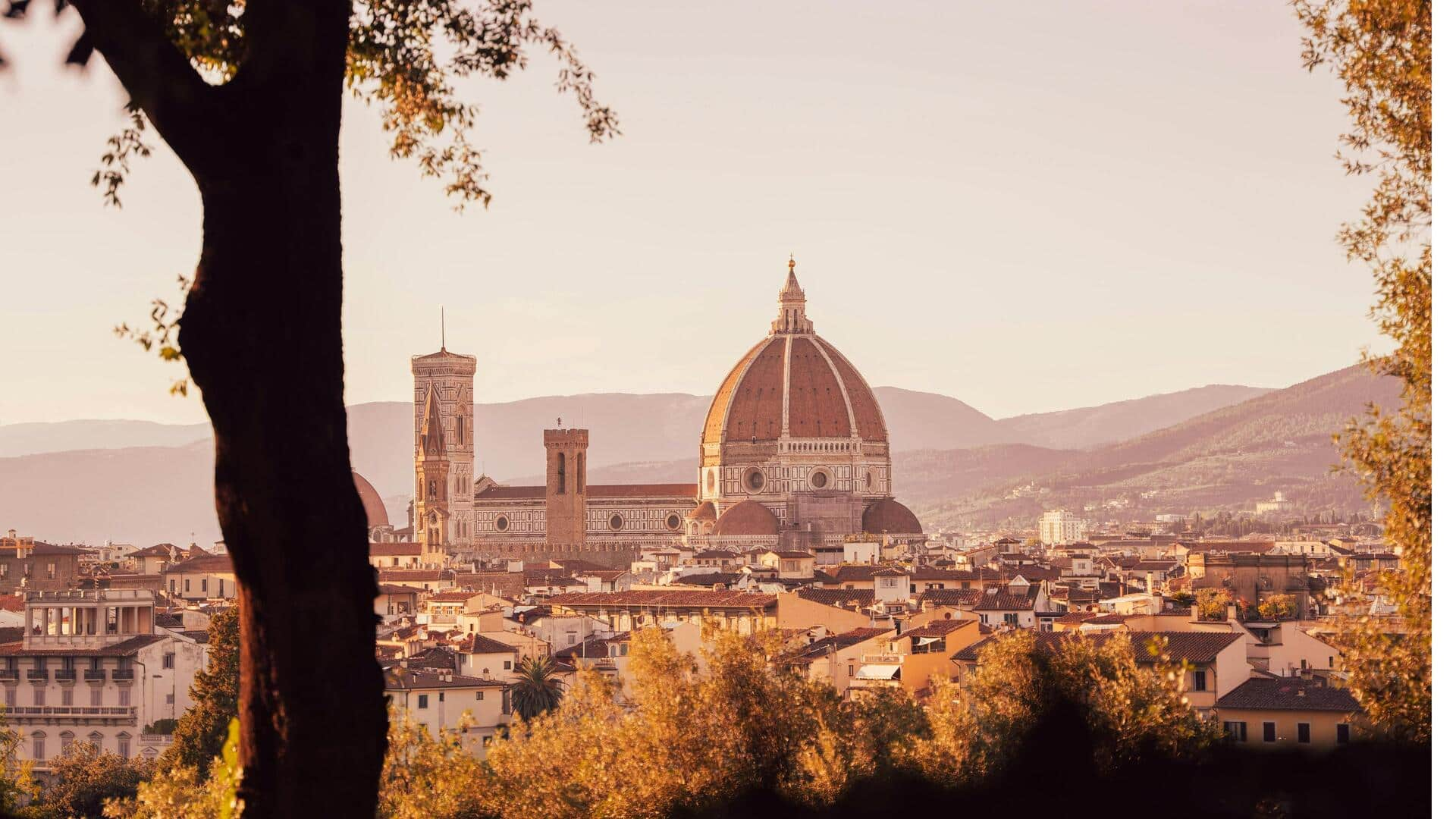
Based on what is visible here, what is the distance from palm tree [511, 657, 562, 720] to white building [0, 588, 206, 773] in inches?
298

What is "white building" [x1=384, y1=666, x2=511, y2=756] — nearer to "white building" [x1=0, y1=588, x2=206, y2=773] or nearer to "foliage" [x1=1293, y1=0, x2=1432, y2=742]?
"white building" [x1=0, y1=588, x2=206, y2=773]

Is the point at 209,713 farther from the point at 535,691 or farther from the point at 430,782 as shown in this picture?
the point at 430,782

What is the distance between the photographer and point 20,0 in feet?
18.4

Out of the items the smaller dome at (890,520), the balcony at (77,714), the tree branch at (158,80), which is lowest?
the balcony at (77,714)

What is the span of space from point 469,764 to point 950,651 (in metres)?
21.2

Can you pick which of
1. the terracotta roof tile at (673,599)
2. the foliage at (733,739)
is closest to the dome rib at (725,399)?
the terracotta roof tile at (673,599)

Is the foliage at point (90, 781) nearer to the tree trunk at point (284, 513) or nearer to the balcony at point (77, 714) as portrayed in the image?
the balcony at point (77, 714)

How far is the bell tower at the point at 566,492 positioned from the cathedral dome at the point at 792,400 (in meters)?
12.4

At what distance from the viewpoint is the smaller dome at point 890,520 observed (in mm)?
122250

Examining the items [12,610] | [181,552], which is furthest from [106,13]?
[181,552]

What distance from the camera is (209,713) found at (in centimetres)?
3403

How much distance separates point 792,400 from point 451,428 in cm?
2291

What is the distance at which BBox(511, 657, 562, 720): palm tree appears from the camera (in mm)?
37438

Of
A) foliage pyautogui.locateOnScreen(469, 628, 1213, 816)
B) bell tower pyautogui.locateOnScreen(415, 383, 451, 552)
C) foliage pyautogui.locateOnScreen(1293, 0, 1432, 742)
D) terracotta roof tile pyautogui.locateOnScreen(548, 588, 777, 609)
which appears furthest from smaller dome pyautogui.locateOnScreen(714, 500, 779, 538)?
foliage pyautogui.locateOnScreen(1293, 0, 1432, 742)
